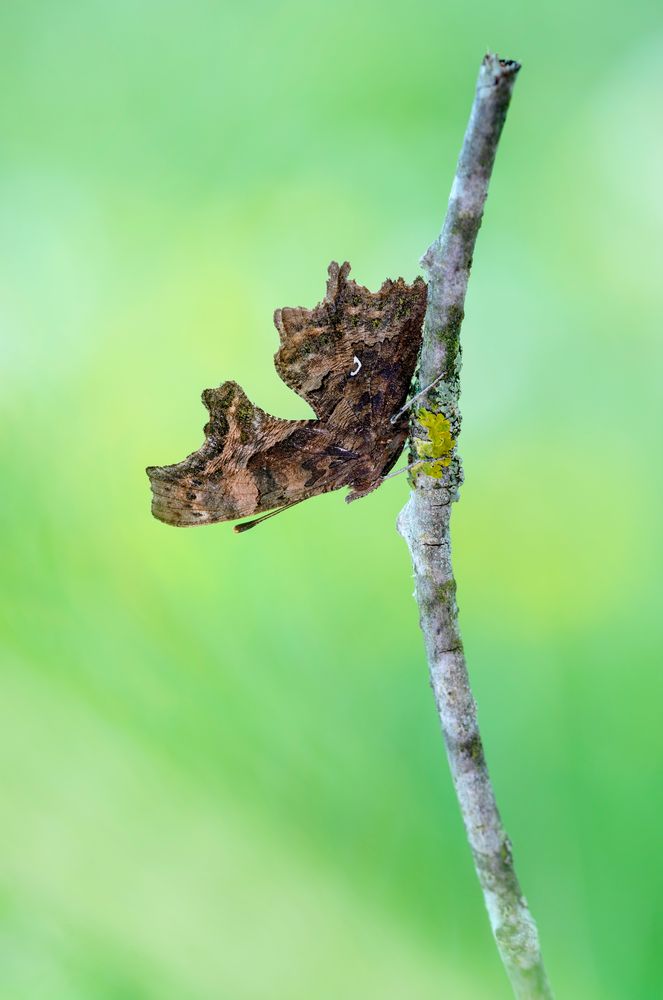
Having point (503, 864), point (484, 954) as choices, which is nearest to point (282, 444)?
point (503, 864)

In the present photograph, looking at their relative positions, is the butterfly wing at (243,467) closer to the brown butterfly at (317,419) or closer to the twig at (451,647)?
the brown butterfly at (317,419)

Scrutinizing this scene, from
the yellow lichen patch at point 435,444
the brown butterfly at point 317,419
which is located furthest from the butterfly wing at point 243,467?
the yellow lichen patch at point 435,444

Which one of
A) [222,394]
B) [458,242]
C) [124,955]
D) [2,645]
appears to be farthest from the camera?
[2,645]

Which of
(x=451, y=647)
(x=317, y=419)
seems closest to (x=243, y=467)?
(x=317, y=419)

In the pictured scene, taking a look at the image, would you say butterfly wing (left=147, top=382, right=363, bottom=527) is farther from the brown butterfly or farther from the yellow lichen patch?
the yellow lichen patch

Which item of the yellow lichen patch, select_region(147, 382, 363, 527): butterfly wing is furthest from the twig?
select_region(147, 382, 363, 527): butterfly wing

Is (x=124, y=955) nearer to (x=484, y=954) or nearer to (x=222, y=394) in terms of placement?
(x=484, y=954)

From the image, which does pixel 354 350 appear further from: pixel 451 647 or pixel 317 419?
pixel 451 647

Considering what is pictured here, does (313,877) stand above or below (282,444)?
below
